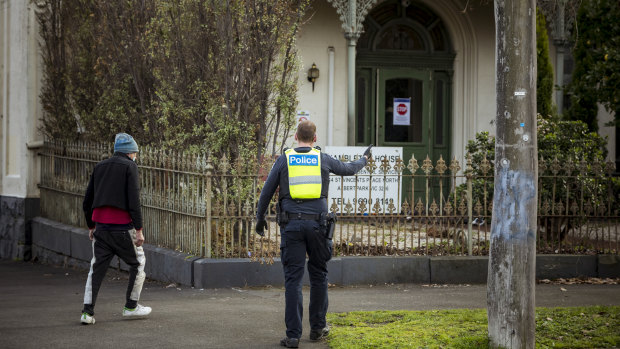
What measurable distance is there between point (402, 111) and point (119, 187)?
9.67m

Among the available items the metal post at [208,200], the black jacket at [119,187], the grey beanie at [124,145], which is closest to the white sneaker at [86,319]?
the black jacket at [119,187]

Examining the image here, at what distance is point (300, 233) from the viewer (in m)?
7.25

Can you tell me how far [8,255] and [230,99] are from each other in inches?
278

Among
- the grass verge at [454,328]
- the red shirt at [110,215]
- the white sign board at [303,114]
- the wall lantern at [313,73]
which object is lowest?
the grass verge at [454,328]

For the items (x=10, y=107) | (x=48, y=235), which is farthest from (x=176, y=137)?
(x=10, y=107)

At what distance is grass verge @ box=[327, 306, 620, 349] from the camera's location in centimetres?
714

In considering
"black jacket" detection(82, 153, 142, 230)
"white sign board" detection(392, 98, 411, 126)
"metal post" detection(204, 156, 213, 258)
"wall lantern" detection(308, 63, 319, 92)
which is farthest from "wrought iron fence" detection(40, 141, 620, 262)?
"white sign board" detection(392, 98, 411, 126)

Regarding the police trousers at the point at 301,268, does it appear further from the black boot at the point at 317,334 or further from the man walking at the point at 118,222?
the man walking at the point at 118,222

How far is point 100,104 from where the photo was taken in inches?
521

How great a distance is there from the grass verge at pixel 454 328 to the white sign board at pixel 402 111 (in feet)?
29.3

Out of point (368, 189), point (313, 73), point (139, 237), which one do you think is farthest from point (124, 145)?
point (313, 73)

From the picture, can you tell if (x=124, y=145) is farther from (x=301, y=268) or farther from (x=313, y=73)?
(x=313, y=73)

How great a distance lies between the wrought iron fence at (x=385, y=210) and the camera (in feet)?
33.6

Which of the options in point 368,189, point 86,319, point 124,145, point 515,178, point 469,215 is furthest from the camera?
point 368,189
